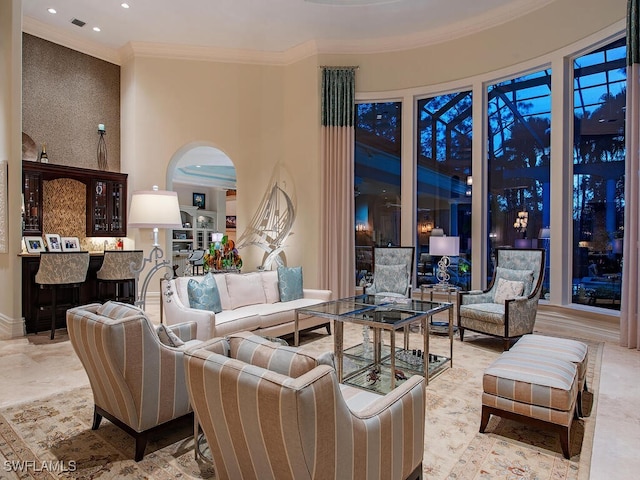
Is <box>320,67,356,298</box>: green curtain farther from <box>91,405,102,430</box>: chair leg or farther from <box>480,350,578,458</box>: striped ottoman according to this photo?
<box>91,405,102,430</box>: chair leg

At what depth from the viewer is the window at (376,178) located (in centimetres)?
672

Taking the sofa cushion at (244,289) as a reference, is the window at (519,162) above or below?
above

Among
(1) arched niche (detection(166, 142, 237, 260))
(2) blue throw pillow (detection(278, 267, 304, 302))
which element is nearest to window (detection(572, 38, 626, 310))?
(2) blue throw pillow (detection(278, 267, 304, 302))

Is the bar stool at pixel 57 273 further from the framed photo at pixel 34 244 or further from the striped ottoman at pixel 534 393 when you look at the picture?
the striped ottoman at pixel 534 393

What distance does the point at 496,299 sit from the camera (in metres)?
4.80

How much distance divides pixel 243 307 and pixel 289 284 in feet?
2.20

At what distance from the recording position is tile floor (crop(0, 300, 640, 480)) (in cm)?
230

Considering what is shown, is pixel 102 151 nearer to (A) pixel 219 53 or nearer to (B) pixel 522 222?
(A) pixel 219 53

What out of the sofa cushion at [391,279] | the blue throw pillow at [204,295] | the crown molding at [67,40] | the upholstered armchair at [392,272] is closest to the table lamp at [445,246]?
the upholstered armchair at [392,272]

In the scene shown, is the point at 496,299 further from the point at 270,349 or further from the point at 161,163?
the point at 161,163

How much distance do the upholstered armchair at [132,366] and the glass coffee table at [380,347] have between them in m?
1.39

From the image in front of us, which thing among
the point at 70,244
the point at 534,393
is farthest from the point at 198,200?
the point at 534,393

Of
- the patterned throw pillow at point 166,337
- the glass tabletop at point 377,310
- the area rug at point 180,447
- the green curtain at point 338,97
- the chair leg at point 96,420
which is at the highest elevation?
the green curtain at point 338,97

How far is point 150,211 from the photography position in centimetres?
359
